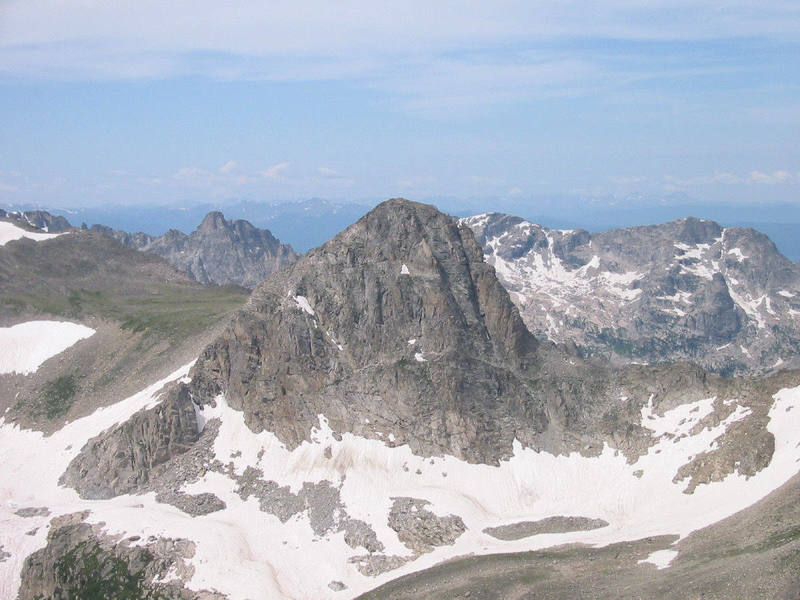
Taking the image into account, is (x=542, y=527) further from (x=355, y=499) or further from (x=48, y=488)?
(x=48, y=488)

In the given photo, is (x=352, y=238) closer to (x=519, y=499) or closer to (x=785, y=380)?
(x=519, y=499)

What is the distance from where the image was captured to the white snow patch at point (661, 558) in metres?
72.0

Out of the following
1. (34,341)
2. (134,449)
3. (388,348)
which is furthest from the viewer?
(34,341)

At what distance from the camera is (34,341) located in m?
152

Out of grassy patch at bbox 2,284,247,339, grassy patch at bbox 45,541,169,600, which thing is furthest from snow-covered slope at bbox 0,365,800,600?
grassy patch at bbox 2,284,247,339

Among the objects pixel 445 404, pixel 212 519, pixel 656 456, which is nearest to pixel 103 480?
pixel 212 519

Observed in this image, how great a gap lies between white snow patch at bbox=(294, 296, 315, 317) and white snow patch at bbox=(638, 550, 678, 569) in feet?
229

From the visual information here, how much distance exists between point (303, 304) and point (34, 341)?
222 feet

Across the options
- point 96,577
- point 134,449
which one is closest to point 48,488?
point 134,449

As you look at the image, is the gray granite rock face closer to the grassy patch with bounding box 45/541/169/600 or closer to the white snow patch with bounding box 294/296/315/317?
the grassy patch with bounding box 45/541/169/600

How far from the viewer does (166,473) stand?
109 m

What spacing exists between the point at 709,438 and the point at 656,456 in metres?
8.26

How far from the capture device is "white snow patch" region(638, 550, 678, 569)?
72.0 m

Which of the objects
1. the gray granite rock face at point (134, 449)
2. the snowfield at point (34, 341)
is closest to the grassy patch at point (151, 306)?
the snowfield at point (34, 341)
